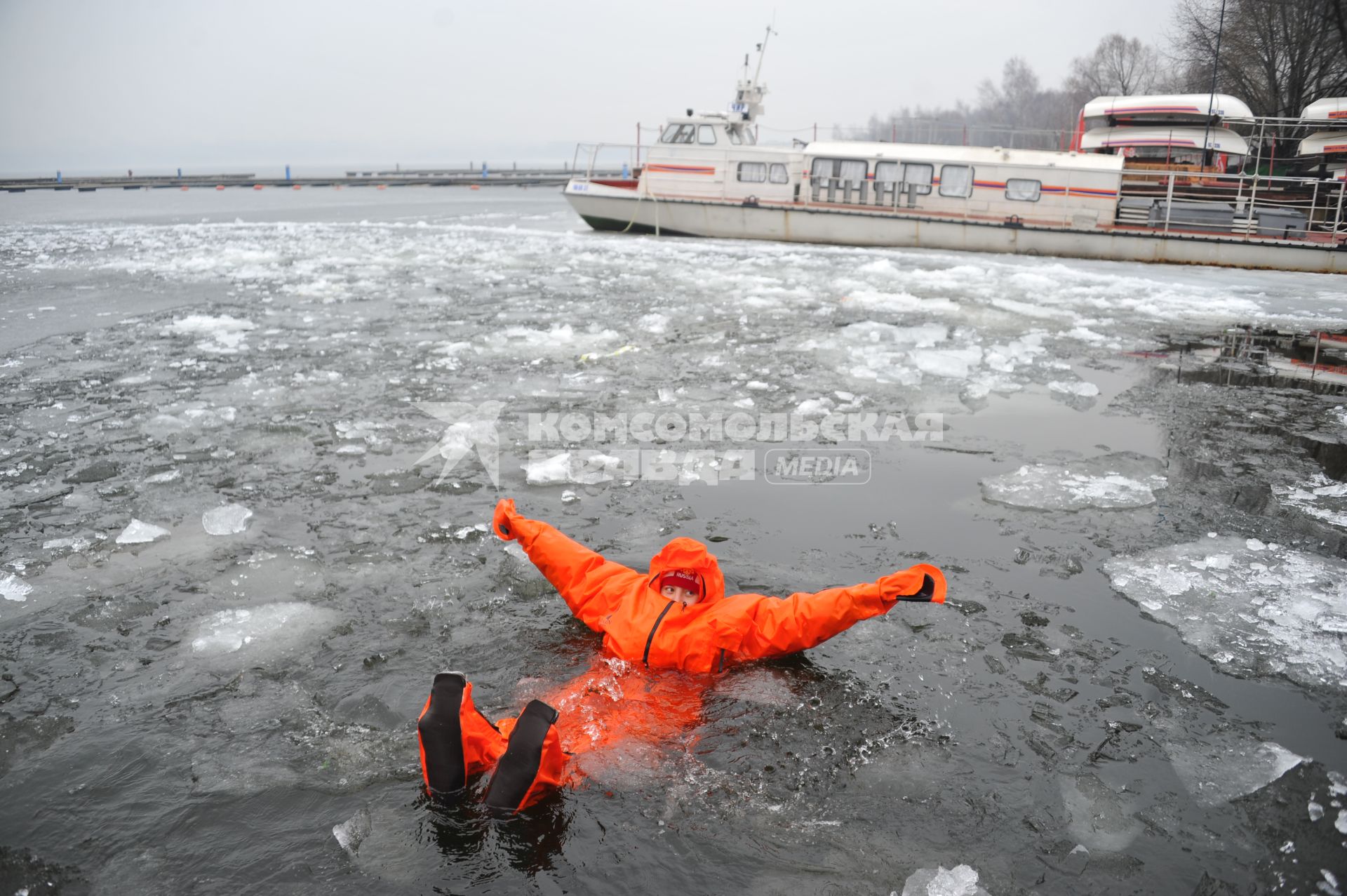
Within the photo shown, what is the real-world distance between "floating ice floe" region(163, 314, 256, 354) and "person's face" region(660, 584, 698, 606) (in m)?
6.43

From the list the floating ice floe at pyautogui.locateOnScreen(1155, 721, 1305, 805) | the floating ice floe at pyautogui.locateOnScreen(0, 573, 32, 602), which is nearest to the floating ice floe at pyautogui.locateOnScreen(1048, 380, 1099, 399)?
the floating ice floe at pyautogui.locateOnScreen(1155, 721, 1305, 805)

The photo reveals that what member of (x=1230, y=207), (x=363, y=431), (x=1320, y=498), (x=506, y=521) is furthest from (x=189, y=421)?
(x=1230, y=207)

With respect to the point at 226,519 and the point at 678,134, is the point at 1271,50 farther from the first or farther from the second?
the point at 226,519

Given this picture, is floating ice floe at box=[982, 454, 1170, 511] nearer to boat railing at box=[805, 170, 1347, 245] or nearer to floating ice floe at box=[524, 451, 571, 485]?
floating ice floe at box=[524, 451, 571, 485]

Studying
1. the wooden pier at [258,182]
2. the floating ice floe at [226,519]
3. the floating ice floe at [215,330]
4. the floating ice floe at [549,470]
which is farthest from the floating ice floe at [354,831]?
the wooden pier at [258,182]

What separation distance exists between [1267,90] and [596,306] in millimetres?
24809

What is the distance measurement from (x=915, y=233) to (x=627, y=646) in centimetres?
1496

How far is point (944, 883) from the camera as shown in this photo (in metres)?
2.46

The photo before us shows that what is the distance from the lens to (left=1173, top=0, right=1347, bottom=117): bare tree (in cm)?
2264

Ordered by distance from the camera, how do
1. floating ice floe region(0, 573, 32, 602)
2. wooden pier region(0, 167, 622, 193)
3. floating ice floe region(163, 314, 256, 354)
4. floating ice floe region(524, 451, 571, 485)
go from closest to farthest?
1. floating ice floe region(0, 573, 32, 602)
2. floating ice floe region(524, 451, 571, 485)
3. floating ice floe region(163, 314, 256, 354)
4. wooden pier region(0, 167, 622, 193)

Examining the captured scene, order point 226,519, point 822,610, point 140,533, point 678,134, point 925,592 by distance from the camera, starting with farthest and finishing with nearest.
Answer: point 678,134 < point 226,519 < point 140,533 < point 822,610 < point 925,592

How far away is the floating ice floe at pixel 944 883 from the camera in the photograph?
7.98 feet

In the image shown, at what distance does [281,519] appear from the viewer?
4711 millimetres

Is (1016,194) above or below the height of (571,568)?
above
